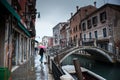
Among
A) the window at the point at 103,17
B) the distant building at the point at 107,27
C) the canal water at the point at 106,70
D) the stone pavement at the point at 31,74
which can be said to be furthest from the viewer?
the window at the point at 103,17

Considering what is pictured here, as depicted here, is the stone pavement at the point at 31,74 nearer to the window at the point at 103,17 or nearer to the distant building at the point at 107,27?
the distant building at the point at 107,27

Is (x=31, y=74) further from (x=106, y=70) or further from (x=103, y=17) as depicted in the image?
(x=103, y=17)

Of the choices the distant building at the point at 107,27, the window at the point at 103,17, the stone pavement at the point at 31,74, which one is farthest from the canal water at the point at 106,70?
the stone pavement at the point at 31,74

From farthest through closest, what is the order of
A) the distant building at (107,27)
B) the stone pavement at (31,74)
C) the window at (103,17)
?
1. the window at (103,17)
2. the distant building at (107,27)
3. the stone pavement at (31,74)

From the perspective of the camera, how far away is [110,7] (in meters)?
25.5

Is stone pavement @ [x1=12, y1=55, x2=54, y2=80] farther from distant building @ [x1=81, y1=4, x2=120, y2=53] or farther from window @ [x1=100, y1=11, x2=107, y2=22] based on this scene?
window @ [x1=100, y1=11, x2=107, y2=22]

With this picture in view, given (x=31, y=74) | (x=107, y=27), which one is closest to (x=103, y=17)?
(x=107, y=27)

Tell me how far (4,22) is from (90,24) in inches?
1068

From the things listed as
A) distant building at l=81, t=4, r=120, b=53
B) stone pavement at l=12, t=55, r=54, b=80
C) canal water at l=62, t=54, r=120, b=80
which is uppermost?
distant building at l=81, t=4, r=120, b=53

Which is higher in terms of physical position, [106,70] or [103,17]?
[103,17]

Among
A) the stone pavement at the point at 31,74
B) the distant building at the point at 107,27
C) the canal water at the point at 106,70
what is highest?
the distant building at the point at 107,27

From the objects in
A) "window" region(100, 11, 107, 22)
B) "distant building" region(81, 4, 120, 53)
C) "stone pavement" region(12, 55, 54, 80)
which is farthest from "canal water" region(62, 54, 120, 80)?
"stone pavement" region(12, 55, 54, 80)

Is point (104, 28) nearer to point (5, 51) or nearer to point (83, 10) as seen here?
point (83, 10)

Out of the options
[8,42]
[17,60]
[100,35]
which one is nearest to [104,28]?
[100,35]
